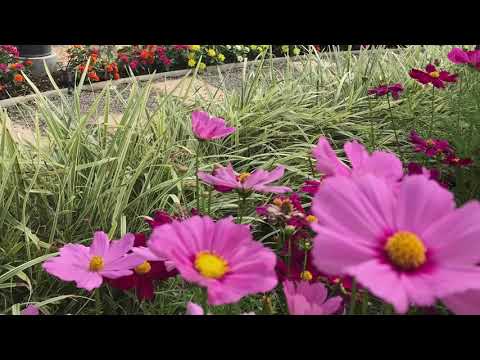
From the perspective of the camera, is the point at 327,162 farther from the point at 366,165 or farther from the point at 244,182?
the point at 244,182

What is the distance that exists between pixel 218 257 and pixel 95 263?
0.88ft

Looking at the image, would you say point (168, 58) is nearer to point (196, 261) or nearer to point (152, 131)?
point (152, 131)

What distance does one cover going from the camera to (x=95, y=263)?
2.16ft

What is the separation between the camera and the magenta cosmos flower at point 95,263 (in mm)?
612

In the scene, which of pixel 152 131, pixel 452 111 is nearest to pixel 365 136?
pixel 452 111

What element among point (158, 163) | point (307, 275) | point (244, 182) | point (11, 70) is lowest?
point (11, 70)

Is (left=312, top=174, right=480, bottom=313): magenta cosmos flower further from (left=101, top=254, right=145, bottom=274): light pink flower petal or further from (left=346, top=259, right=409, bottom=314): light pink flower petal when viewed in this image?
(left=101, top=254, right=145, bottom=274): light pink flower petal

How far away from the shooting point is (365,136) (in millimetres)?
2479

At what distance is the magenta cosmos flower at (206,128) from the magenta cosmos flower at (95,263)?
0.27 metres

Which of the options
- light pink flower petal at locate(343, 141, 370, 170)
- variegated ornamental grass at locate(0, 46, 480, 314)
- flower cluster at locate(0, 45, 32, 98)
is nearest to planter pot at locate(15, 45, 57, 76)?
flower cluster at locate(0, 45, 32, 98)

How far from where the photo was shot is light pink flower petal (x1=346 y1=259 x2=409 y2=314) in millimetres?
312

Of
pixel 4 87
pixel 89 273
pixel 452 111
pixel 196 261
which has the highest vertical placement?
pixel 196 261

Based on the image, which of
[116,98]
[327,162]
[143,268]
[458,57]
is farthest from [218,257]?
[116,98]

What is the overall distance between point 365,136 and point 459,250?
2.17 meters
